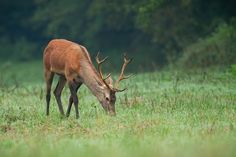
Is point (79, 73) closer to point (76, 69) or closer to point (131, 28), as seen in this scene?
point (76, 69)

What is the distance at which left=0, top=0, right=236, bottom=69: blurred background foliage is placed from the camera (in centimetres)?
3212

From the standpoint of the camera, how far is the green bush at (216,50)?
28.7 metres

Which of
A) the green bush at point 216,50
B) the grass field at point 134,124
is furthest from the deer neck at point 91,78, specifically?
the green bush at point 216,50

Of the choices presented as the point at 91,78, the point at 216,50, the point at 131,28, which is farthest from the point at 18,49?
the point at 91,78

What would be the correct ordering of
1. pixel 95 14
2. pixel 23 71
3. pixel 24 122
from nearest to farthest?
pixel 24 122
pixel 23 71
pixel 95 14

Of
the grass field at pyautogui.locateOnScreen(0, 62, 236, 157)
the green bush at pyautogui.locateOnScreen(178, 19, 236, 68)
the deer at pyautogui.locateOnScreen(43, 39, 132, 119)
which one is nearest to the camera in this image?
the grass field at pyautogui.locateOnScreen(0, 62, 236, 157)

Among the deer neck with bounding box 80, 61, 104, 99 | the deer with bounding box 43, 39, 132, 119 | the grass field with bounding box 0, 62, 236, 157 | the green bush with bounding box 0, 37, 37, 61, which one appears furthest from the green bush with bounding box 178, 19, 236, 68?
the green bush with bounding box 0, 37, 37, 61

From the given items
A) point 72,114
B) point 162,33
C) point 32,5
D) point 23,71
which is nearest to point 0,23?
point 32,5

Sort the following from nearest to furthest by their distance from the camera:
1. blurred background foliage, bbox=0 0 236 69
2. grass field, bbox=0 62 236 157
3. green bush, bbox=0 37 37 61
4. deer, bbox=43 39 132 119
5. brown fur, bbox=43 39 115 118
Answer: grass field, bbox=0 62 236 157
deer, bbox=43 39 132 119
brown fur, bbox=43 39 115 118
blurred background foliage, bbox=0 0 236 69
green bush, bbox=0 37 37 61

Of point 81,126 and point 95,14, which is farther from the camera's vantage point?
point 95,14

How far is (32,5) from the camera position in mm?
50469

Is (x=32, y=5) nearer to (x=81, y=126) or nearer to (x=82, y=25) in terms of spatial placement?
(x=82, y=25)

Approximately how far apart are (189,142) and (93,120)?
138 inches

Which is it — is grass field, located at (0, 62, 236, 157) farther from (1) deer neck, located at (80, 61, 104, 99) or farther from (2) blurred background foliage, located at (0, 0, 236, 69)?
(2) blurred background foliage, located at (0, 0, 236, 69)
